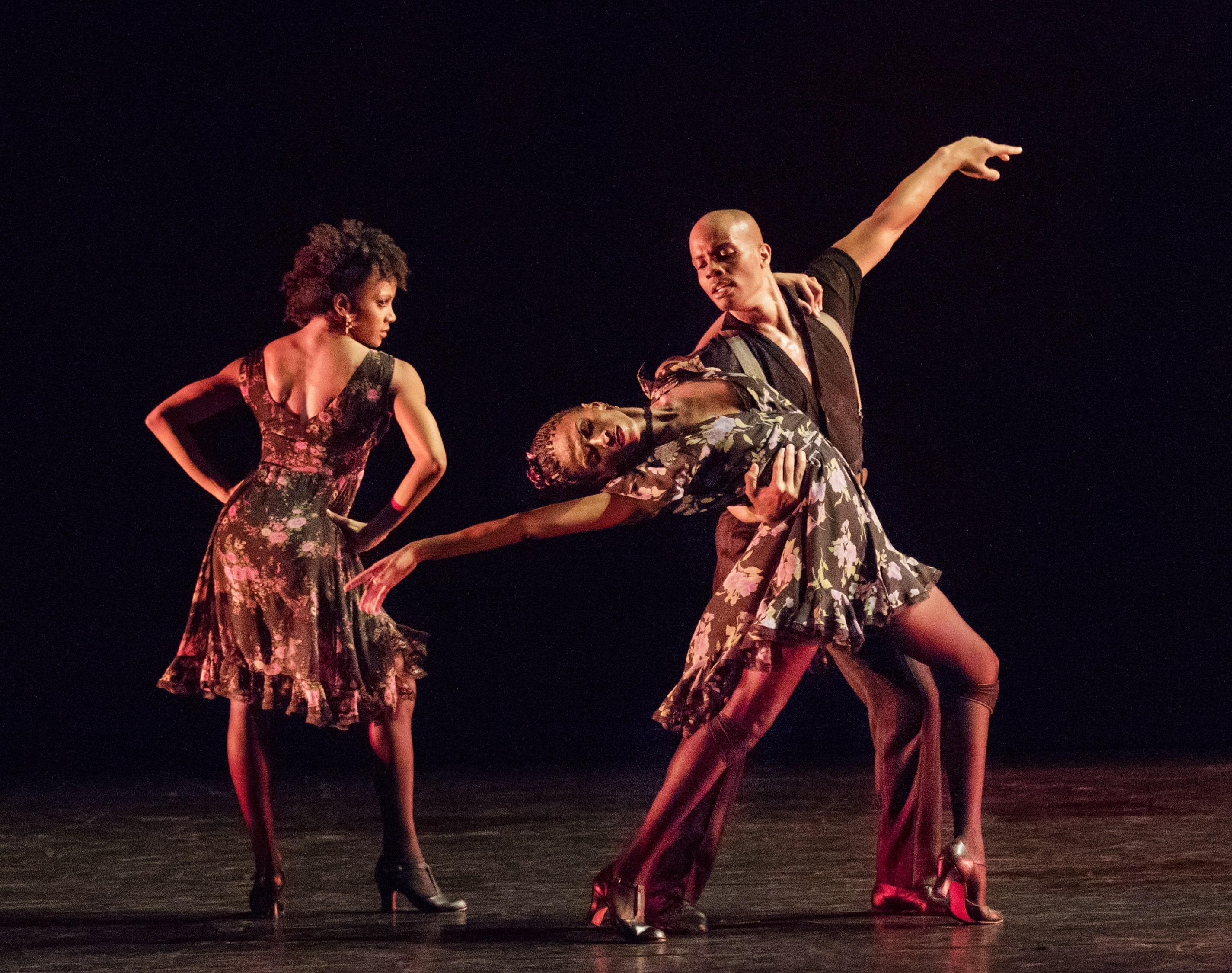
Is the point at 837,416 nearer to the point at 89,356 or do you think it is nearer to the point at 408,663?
the point at 408,663

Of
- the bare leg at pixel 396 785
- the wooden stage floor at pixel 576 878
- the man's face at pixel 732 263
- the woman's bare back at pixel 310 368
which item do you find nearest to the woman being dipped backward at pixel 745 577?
the wooden stage floor at pixel 576 878

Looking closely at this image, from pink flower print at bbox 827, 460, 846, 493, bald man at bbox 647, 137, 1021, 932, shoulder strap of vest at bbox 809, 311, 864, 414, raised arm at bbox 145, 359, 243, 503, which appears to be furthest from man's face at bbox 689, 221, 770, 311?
raised arm at bbox 145, 359, 243, 503

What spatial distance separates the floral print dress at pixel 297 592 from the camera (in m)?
2.89

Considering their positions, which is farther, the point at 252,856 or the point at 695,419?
the point at 252,856

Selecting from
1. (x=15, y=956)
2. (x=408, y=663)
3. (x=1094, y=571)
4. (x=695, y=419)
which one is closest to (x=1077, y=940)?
(x=695, y=419)

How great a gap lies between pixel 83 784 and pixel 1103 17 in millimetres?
4062

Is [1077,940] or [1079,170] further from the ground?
[1079,170]

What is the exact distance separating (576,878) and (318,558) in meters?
0.80

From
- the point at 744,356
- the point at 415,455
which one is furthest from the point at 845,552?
the point at 415,455

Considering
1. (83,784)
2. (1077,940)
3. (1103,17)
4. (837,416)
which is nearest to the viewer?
(1077,940)

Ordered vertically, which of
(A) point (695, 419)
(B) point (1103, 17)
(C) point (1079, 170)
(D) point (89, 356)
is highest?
(B) point (1103, 17)

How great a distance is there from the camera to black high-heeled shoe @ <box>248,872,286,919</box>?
2803mm

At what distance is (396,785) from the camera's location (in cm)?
292

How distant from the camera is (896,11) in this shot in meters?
5.50
